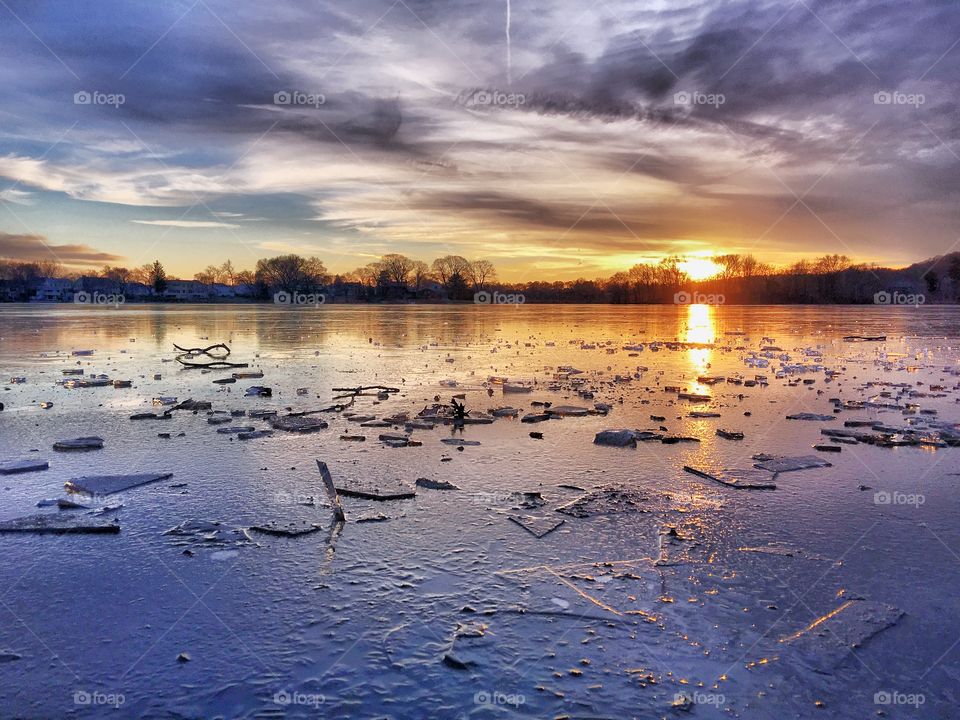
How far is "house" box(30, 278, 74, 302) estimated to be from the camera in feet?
526

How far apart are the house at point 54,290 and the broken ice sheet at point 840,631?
18479 cm

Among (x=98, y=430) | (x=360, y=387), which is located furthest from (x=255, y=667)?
(x=360, y=387)

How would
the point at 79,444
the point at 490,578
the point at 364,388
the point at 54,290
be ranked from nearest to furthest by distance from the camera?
the point at 490,578 < the point at 79,444 < the point at 364,388 < the point at 54,290

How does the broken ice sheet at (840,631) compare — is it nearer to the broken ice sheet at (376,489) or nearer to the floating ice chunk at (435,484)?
the floating ice chunk at (435,484)

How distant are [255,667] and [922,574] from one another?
5.91m

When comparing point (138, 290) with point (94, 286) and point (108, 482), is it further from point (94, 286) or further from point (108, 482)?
point (108, 482)

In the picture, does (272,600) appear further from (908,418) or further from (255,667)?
(908,418)

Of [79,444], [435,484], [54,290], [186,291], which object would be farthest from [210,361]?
[186,291]

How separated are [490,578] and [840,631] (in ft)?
9.31

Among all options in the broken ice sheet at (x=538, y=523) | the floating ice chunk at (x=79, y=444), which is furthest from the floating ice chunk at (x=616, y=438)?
the floating ice chunk at (x=79, y=444)

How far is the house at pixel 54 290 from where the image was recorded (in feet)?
526

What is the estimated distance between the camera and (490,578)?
568 centimetres

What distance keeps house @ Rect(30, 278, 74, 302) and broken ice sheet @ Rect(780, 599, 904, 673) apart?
18479 centimetres

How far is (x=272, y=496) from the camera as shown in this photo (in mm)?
7816
